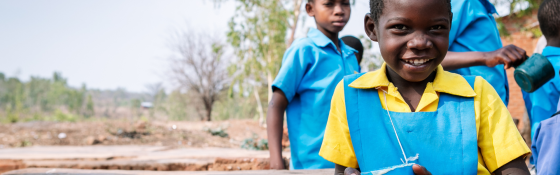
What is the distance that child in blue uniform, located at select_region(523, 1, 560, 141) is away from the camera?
1.78 meters

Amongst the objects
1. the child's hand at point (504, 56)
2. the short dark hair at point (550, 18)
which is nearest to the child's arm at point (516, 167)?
the child's hand at point (504, 56)

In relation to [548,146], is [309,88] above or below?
above

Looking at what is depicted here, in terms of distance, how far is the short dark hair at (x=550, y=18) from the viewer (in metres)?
1.87

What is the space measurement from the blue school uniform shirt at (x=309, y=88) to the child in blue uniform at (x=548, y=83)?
2.99ft

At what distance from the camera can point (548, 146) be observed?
1.40 m

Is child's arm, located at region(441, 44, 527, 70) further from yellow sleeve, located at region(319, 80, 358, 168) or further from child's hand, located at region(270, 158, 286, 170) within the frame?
child's hand, located at region(270, 158, 286, 170)

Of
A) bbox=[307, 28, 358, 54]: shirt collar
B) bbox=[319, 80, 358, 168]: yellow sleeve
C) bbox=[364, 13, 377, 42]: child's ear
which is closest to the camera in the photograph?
bbox=[319, 80, 358, 168]: yellow sleeve

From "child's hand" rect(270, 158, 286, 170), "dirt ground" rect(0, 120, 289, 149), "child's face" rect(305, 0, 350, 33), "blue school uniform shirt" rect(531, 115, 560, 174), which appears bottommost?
"dirt ground" rect(0, 120, 289, 149)

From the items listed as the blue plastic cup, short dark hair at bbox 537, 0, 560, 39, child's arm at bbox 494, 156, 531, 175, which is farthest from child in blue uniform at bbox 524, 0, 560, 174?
child's arm at bbox 494, 156, 531, 175

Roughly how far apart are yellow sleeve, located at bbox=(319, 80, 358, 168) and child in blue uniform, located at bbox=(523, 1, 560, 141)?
123 cm

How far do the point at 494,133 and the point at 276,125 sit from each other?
1.09 meters

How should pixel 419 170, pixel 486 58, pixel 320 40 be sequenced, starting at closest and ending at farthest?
pixel 419 170 → pixel 486 58 → pixel 320 40

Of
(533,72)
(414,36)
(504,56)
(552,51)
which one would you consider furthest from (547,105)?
(414,36)

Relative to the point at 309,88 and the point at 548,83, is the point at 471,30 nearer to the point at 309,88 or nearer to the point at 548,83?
the point at 548,83
